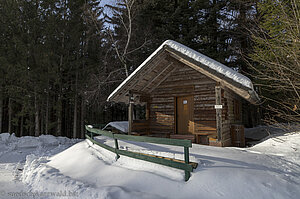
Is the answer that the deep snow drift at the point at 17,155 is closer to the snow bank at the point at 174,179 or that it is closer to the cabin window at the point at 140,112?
the snow bank at the point at 174,179

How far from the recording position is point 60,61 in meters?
19.6

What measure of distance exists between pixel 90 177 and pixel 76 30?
19.0m

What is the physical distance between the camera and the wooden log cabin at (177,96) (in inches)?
371

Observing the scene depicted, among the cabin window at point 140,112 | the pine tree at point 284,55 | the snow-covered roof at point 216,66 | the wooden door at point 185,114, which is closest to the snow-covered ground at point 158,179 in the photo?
the pine tree at point 284,55

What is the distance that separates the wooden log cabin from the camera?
9.44m

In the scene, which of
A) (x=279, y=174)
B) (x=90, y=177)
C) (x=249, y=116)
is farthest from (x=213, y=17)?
(x=90, y=177)

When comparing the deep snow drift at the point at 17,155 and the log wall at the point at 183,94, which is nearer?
the deep snow drift at the point at 17,155

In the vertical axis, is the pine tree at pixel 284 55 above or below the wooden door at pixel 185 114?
above

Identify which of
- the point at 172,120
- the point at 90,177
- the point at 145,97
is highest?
the point at 145,97

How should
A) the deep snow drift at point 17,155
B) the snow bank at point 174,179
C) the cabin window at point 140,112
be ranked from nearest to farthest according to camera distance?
the snow bank at point 174,179 < the deep snow drift at point 17,155 < the cabin window at point 140,112

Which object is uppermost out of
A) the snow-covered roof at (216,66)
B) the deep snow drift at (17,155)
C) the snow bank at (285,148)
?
the snow-covered roof at (216,66)

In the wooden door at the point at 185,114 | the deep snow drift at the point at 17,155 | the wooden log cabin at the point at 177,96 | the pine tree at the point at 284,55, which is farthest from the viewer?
the wooden door at the point at 185,114

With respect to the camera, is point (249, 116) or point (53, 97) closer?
point (53, 97)

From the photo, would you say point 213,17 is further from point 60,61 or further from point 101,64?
point 60,61
